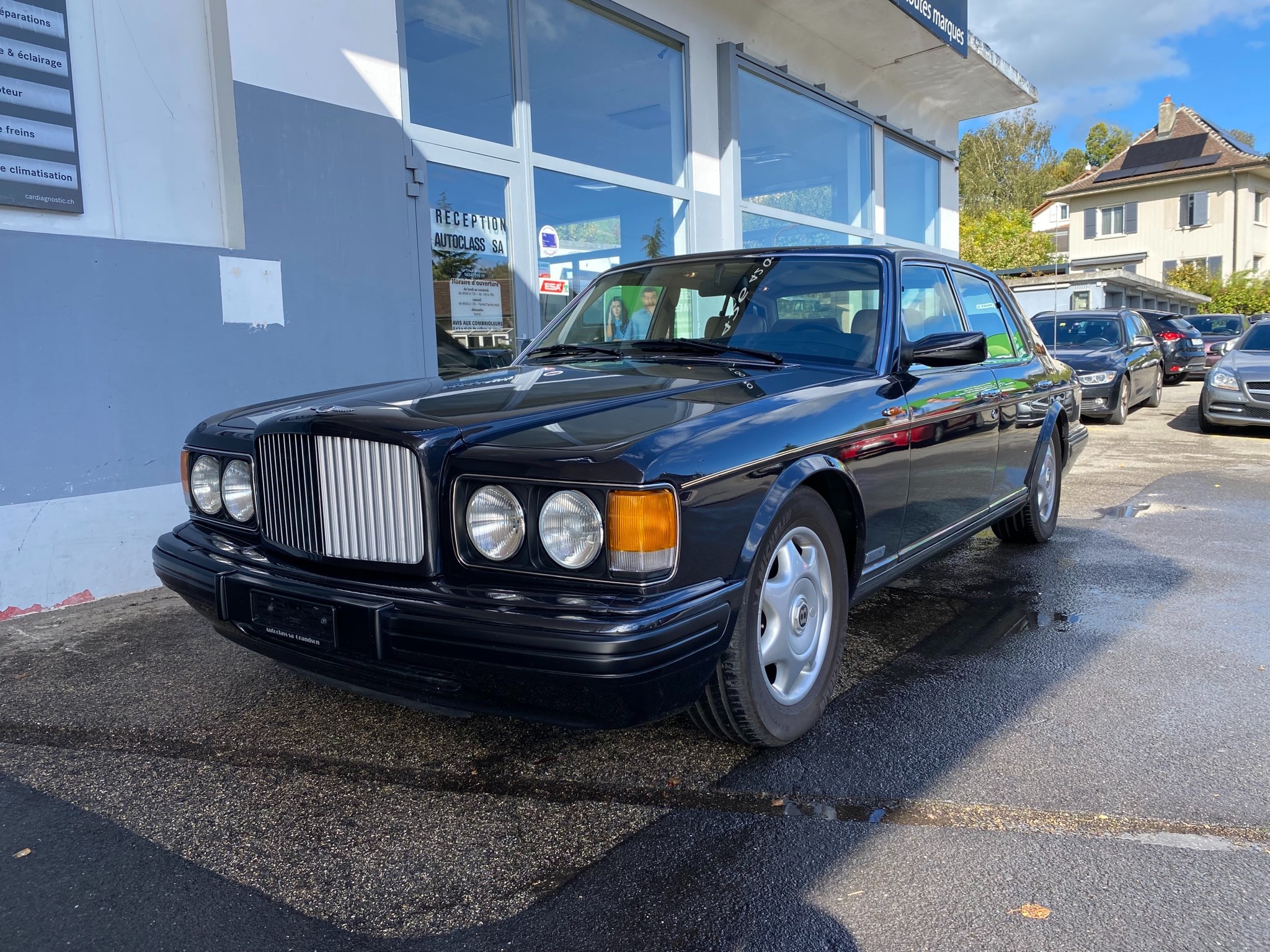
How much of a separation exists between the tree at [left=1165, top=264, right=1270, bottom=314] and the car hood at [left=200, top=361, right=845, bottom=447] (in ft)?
128

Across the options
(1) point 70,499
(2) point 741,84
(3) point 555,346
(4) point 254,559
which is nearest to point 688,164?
(2) point 741,84

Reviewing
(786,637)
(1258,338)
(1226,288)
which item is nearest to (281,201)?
(786,637)

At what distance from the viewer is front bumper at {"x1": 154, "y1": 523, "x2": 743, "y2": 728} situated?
2092mm

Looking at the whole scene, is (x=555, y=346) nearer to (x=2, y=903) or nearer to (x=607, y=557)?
(x=607, y=557)

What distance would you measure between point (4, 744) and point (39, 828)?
71 centimetres

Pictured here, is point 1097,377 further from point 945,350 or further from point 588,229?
point 945,350

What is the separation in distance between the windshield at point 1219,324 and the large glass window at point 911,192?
11.3 m

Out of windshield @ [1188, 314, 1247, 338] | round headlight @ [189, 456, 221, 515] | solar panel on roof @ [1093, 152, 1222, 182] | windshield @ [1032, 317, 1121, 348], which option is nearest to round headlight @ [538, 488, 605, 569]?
round headlight @ [189, 456, 221, 515]

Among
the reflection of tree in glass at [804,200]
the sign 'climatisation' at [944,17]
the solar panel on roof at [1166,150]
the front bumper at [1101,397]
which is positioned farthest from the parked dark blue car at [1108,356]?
the solar panel on roof at [1166,150]

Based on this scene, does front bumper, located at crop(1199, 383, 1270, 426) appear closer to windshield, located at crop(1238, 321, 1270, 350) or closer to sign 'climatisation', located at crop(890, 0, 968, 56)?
windshield, located at crop(1238, 321, 1270, 350)

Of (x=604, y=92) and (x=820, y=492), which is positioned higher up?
(x=604, y=92)

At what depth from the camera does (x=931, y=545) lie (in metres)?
3.66

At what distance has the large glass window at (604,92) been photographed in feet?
24.9

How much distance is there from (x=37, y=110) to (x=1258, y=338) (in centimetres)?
1218
